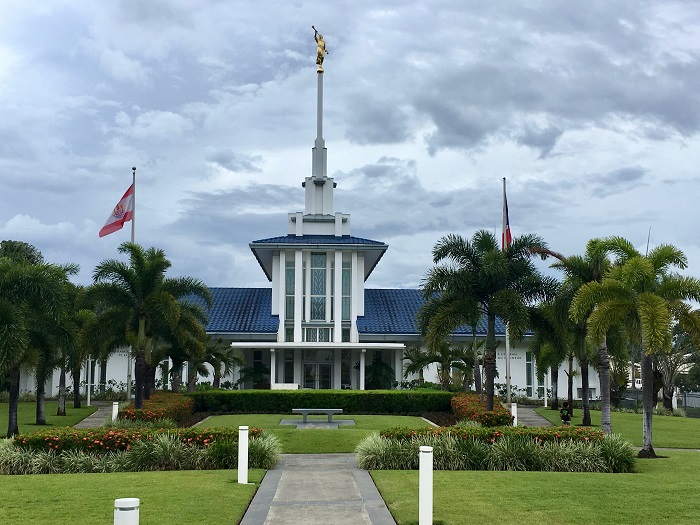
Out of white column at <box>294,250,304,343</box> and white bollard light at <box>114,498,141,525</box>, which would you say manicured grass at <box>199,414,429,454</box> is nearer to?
white column at <box>294,250,304,343</box>

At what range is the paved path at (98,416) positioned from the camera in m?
30.7

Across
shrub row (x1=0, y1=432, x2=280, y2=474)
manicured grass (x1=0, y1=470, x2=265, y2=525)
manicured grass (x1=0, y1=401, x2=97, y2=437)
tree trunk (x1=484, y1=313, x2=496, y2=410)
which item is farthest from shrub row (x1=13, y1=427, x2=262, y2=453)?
tree trunk (x1=484, y1=313, x2=496, y2=410)

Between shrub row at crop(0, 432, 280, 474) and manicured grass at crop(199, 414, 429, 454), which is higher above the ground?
shrub row at crop(0, 432, 280, 474)

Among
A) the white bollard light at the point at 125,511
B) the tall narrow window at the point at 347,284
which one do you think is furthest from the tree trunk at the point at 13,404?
the tall narrow window at the point at 347,284

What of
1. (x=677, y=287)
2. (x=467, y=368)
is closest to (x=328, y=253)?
(x=467, y=368)

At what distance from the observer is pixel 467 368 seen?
38656 mm

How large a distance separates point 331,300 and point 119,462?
1111 inches

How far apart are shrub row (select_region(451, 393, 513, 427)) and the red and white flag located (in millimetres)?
16031

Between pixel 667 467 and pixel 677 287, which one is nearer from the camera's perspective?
pixel 667 467

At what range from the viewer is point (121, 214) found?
3403 centimetres

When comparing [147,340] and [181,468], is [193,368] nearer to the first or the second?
[147,340]

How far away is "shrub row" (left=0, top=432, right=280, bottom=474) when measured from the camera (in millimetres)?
16609

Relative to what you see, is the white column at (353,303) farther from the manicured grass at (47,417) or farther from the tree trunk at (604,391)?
the tree trunk at (604,391)

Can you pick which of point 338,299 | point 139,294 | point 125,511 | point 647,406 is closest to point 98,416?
point 139,294
